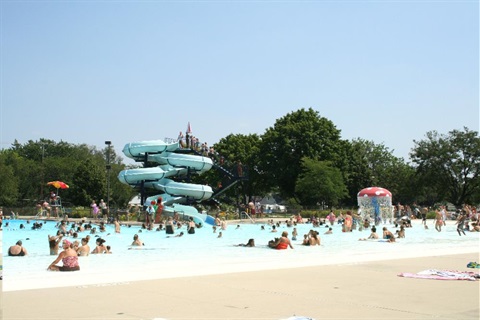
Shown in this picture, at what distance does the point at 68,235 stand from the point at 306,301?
937 inches

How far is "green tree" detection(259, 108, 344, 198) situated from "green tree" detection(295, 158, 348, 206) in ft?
8.47

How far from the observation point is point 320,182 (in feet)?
186

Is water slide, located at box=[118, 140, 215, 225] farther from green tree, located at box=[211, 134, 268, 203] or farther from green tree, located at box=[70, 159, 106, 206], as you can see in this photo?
green tree, located at box=[70, 159, 106, 206]

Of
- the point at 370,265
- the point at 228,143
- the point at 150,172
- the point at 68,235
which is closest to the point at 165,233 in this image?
the point at 68,235

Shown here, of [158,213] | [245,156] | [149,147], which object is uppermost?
[245,156]

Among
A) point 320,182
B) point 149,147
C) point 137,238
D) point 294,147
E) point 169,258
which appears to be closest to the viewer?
point 169,258

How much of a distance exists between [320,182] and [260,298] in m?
47.2

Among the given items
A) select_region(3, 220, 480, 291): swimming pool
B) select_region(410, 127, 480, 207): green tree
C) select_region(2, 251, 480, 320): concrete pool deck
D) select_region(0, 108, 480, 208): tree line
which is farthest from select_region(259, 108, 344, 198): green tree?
select_region(2, 251, 480, 320): concrete pool deck

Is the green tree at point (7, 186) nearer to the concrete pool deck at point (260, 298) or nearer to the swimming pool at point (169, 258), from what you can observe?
the swimming pool at point (169, 258)

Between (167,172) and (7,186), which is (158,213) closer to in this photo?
(167,172)

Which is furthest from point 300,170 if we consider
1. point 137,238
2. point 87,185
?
point 137,238

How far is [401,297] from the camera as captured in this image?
9.91m

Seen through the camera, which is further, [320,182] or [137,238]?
[320,182]

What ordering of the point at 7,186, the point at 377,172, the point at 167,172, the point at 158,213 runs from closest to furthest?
1. the point at 158,213
2. the point at 167,172
3. the point at 7,186
4. the point at 377,172
